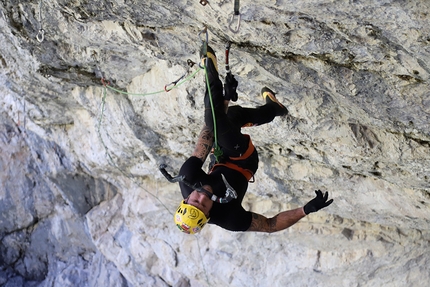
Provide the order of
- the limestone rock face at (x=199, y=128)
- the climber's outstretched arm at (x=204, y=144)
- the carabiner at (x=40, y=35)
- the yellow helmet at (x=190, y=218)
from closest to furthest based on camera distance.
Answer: the limestone rock face at (x=199, y=128) → the yellow helmet at (x=190, y=218) → the climber's outstretched arm at (x=204, y=144) → the carabiner at (x=40, y=35)

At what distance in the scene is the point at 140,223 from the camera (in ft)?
23.4

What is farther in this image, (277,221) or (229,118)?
(277,221)

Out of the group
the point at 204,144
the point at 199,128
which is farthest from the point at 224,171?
the point at 199,128

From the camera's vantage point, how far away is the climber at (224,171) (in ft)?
9.07

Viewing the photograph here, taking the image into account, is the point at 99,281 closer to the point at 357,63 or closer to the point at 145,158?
the point at 145,158

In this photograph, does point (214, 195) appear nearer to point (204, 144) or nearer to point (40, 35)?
point (204, 144)

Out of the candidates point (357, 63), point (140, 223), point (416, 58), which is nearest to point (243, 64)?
point (357, 63)

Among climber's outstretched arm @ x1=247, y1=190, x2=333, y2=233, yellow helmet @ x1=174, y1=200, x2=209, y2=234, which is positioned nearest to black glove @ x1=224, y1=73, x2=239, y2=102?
yellow helmet @ x1=174, y1=200, x2=209, y2=234

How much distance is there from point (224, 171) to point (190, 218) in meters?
0.46

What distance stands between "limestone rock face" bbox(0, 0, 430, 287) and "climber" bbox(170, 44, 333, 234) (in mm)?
312

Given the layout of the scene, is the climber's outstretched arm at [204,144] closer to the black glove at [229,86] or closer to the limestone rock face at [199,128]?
the black glove at [229,86]

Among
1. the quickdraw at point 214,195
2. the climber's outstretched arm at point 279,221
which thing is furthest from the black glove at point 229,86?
the climber's outstretched arm at point 279,221

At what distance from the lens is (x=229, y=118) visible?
3.01 meters

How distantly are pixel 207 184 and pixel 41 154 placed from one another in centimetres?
583
